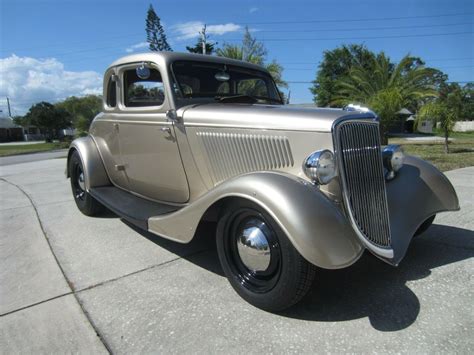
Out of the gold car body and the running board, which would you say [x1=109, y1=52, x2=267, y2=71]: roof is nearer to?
the gold car body

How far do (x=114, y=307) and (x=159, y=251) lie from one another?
3.35 feet

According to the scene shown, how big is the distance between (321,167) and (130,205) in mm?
2184

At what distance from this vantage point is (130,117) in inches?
154

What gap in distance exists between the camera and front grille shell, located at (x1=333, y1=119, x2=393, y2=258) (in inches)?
94.3

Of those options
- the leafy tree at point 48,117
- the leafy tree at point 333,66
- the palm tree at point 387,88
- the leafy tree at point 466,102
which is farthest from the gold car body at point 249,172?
the leafy tree at point 48,117

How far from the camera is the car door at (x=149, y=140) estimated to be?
3.45m

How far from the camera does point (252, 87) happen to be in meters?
Result: 4.13

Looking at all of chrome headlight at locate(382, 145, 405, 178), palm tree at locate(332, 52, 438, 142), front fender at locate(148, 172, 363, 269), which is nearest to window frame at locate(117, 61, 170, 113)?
front fender at locate(148, 172, 363, 269)

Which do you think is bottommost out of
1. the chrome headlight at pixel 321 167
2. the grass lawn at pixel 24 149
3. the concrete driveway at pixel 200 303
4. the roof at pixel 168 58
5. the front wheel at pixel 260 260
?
the grass lawn at pixel 24 149

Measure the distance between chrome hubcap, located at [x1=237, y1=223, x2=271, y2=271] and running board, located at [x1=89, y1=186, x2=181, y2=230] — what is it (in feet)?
3.29

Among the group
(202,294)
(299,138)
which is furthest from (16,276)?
(299,138)

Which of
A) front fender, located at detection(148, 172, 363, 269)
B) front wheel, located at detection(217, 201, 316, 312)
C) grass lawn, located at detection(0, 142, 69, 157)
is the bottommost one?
grass lawn, located at detection(0, 142, 69, 157)

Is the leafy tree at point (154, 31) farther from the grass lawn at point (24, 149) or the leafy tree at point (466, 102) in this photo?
the leafy tree at point (466, 102)

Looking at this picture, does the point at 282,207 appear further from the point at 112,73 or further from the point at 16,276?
the point at 112,73
